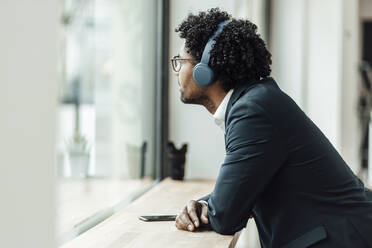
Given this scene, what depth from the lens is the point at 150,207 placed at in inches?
80.8

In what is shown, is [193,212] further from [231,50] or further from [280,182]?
[231,50]

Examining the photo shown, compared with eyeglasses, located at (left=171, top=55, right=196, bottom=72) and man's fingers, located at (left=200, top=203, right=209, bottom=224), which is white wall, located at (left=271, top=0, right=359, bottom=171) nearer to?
eyeglasses, located at (left=171, top=55, right=196, bottom=72)

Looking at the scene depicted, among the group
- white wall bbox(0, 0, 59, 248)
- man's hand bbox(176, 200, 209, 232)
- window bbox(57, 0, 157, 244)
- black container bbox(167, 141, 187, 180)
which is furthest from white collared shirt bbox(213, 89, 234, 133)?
black container bbox(167, 141, 187, 180)

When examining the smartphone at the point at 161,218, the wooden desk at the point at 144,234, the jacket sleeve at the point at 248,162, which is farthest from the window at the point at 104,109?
the jacket sleeve at the point at 248,162

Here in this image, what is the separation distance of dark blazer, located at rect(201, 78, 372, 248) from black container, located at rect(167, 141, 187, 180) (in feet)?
3.83

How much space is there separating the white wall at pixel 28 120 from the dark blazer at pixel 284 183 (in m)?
0.68

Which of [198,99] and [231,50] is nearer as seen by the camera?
[231,50]

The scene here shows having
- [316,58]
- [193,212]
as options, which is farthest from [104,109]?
[316,58]

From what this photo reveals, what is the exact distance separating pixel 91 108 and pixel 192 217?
63cm

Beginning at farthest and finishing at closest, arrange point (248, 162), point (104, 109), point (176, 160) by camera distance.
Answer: point (176, 160) → point (104, 109) → point (248, 162)

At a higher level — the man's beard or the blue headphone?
the blue headphone

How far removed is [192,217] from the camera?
5.40 ft

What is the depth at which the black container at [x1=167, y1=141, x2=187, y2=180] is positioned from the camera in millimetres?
2725

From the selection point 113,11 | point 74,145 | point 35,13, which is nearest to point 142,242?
point 74,145
